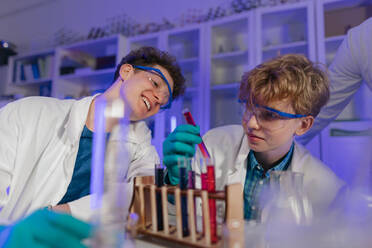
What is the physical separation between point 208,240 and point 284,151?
2.61ft

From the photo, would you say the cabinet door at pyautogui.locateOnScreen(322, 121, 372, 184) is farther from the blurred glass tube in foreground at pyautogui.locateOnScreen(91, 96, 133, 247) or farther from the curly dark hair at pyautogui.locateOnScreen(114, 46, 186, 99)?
the blurred glass tube in foreground at pyautogui.locateOnScreen(91, 96, 133, 247)

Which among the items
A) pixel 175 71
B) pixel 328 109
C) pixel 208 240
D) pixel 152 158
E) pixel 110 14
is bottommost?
pixel 208 240

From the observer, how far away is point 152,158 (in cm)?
152

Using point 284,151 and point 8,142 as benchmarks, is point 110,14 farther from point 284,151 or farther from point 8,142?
point 284,151

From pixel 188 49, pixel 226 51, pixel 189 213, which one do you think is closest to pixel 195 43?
pixel 188 49

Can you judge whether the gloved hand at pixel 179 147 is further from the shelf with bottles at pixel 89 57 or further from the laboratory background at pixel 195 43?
the shelf with bottles at pixel 89 57

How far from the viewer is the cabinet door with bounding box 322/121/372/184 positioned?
7.79 feet

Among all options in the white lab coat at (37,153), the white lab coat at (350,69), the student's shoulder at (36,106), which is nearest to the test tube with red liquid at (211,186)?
the white lab coat at (37,153)

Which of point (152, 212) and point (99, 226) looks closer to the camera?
point (99, 226)

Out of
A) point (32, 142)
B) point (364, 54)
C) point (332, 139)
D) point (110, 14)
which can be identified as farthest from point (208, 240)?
point (110, 14)

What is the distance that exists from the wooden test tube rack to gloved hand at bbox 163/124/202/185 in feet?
0.58

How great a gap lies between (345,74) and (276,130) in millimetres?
745

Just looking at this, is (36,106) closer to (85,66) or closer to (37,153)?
(37,153)

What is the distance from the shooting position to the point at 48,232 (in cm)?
52
